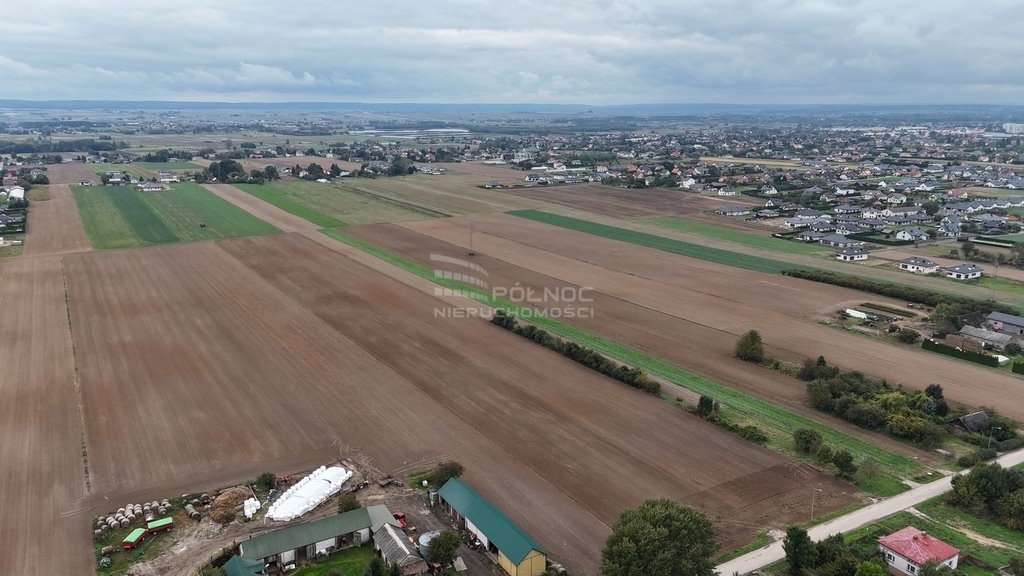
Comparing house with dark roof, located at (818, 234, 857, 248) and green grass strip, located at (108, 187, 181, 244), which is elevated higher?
green grass strip, located at (108, 187, 181, 244)

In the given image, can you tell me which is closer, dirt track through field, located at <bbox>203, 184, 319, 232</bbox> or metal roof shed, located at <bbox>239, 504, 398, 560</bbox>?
metal roof shed, located at <bbox>239, 504, 398, 560</bbox>

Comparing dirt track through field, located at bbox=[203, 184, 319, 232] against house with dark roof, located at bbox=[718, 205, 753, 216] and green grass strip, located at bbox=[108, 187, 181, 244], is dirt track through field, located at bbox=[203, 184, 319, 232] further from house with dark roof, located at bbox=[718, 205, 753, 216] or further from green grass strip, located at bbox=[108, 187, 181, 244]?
house with dark roof, located at bbox=[718, 205, 753, 216]

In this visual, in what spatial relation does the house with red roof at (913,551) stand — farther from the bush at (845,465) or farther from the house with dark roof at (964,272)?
the house with dark roof at (964,272)

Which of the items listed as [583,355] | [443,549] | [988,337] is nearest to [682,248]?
[988,337]

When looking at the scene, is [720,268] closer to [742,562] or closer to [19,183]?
[742,562]

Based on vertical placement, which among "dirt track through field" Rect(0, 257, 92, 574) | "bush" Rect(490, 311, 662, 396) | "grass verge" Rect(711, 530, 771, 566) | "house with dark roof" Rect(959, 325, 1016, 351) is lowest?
"grass verge" Rect(711, 530, 771, 566)

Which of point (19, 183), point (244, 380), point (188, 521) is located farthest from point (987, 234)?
point (19, 183)

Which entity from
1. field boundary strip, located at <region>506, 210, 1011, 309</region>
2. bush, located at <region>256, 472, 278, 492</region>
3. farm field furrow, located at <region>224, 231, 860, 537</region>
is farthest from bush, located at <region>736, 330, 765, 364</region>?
bush, located at <region>256, 472, 278, 492</region>

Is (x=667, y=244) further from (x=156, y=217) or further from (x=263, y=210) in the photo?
(x=156, y=217)
